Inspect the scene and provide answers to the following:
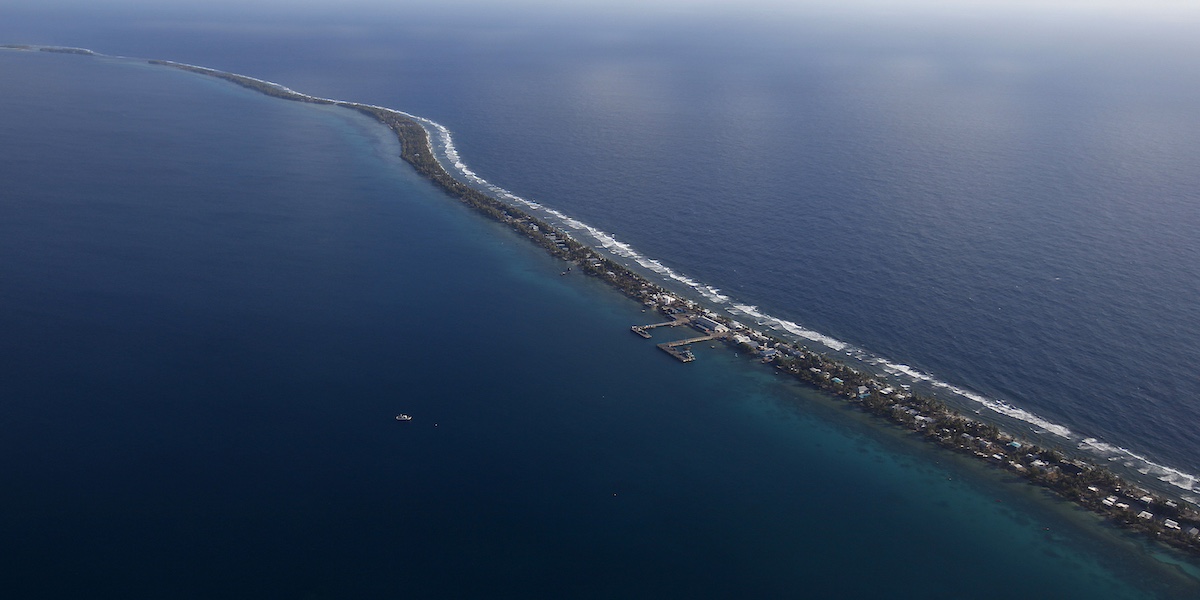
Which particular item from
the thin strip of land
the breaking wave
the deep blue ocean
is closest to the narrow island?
the thin strip of land

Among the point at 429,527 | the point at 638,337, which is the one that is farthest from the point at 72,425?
the point at 638,337

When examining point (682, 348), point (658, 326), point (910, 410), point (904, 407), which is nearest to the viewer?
point (910, 410)

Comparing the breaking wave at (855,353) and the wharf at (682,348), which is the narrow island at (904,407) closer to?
the wharf at (682,348)

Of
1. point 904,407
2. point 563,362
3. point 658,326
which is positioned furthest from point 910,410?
point 563,362

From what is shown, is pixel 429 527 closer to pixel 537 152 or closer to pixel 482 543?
pixel 482 543

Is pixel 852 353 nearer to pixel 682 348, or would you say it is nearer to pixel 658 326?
pixel 682 348

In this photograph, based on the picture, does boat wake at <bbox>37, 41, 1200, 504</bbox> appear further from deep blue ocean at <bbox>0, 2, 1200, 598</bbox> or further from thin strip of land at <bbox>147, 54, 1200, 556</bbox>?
thin strip of land at <bbox>147, 54, 1200, 556</bbox>

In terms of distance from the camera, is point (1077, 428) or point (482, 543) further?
point (1077, 428)
